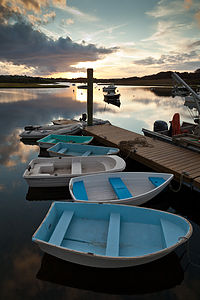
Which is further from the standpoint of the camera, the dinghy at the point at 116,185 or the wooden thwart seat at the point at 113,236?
the dinghy at the point at 116,185

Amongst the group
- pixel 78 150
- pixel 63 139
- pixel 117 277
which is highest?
pixel 63 139

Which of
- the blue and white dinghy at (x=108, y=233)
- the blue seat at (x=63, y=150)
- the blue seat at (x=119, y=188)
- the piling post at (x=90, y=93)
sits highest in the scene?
the piling post at (x=90, y=93)

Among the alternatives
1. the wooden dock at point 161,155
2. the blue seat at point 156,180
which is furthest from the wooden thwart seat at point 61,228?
the wooden dock at point 161,155

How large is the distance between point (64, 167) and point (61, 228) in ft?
15.1

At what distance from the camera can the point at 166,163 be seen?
853 cm

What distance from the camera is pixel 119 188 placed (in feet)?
22.5

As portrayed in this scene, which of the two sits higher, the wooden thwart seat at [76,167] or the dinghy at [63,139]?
the dinghy at [63,139]

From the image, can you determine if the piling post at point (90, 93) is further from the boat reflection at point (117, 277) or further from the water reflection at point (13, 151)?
the boat reflection at point (117, 277)

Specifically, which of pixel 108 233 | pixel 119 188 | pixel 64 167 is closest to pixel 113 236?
pixel 108 233

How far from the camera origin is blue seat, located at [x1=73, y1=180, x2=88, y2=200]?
6.35m

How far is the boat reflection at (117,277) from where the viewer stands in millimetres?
4355

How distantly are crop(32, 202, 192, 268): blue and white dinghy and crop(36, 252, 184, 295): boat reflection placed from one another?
51 centimetres

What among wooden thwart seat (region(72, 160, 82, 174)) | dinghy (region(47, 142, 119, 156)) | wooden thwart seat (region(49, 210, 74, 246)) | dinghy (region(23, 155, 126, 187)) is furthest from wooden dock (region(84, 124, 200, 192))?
wooden thwart seat (region(49, 210, 74, 246))

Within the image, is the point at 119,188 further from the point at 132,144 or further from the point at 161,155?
the point at 132,144
